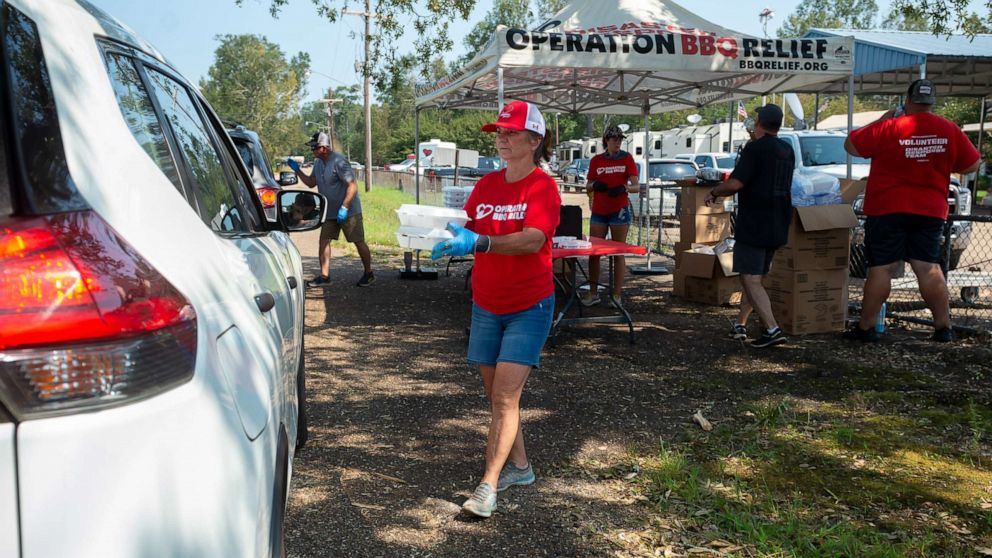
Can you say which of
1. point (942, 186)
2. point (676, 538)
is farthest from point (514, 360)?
point (942, 186)

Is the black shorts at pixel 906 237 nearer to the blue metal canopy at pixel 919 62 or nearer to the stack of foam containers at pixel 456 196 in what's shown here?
the blue metal canopy at pixel 919 62

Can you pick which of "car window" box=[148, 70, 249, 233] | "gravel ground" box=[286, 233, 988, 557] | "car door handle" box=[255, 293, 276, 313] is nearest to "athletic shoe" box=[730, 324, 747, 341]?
"gravel ground" box=[286, 233, 988, 557]

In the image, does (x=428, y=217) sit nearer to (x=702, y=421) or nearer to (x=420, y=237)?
(x=420, y=237)

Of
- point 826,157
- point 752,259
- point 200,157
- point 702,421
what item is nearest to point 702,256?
point 752,259

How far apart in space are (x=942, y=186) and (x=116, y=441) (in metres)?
6.66

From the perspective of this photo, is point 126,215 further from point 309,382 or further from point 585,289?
point 585,289

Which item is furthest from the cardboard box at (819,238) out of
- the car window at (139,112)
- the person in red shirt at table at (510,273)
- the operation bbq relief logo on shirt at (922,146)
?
the car window at (139,112)

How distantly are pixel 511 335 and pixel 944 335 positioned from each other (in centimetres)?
486

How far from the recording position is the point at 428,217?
191 inches

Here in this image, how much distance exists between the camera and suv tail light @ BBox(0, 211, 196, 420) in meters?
1.19

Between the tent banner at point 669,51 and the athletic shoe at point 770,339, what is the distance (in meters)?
2.90

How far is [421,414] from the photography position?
16.9ft

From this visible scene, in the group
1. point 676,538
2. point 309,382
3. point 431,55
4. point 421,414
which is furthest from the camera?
point 431,55

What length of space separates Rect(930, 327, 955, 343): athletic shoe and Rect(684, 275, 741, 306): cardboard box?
2086 mm
